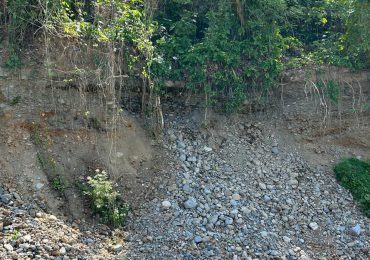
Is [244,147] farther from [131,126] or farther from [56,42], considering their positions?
[56,42]

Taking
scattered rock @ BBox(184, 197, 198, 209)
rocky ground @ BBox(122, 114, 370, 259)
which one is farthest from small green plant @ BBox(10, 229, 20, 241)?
scattered rock @ BBox(184, 197, 198, 209)

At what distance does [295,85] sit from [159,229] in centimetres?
319

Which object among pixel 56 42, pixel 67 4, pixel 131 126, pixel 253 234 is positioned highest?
pixel 67 4

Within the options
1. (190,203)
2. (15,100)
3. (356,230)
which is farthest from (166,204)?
(356,230)

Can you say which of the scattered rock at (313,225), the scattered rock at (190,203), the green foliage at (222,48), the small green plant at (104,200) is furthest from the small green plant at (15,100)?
the scattered rock at (313,225)

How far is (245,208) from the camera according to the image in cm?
619

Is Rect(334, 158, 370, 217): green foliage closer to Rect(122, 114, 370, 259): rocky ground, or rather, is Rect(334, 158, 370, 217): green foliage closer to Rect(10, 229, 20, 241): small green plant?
Rect(122, 114, 370, 259): rocky ground

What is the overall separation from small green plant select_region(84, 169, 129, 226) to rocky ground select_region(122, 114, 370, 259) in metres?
0.26

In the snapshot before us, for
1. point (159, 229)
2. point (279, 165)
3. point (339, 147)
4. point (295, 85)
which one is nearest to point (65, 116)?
point (159, 229)

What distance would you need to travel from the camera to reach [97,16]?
624cm

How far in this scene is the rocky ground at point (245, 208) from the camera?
18.5ft

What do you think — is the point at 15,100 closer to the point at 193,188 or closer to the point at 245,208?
the point at 193,188

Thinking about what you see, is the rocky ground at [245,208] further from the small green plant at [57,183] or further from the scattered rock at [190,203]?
the small green plant at [57,183]

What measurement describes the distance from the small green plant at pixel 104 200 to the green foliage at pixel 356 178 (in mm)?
3033
